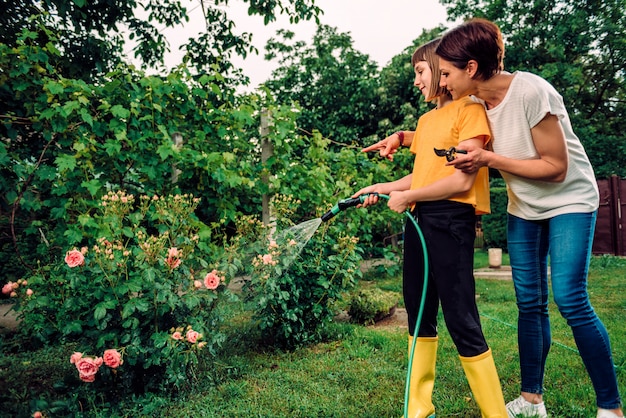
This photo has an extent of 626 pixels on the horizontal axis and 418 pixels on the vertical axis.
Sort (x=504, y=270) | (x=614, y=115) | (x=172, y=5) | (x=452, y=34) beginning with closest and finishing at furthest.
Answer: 1. (x=452, y=34)
2. (x=172, y=5)
3. (x=504, y=270)
4. (x=614, y=115)

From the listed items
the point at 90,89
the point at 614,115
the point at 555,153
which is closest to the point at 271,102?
the point at 90,89

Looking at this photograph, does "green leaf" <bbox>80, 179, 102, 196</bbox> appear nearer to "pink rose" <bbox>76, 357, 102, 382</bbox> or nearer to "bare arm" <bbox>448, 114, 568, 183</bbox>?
"pink rose" <bbox>76, 357, 102, 382</bbox>

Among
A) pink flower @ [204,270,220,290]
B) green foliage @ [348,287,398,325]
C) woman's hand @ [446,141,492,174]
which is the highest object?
woman's hand @ [446,141,492,174]

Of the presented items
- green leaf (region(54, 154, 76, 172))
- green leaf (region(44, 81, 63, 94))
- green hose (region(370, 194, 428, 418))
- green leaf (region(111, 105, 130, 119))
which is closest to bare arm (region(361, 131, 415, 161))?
green hose (region(370, 194, 428, 418))

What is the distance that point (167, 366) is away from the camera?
8.00ft

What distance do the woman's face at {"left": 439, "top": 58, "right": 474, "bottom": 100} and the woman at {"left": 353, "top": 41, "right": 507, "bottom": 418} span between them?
0.07 m

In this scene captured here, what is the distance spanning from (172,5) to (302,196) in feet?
11.1

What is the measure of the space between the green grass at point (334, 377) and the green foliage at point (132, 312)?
20 centimetres

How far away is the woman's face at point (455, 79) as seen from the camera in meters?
1.74

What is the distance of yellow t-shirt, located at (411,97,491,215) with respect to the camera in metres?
1.76

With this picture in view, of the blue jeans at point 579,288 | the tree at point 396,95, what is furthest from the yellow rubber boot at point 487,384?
the tree at point 396,95

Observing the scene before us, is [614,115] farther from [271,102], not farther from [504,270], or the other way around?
[271,102]

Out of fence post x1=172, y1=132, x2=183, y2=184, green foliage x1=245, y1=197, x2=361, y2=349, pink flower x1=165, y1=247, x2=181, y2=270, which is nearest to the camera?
pink flower x1=165, y1=247, x2=181, y2=270

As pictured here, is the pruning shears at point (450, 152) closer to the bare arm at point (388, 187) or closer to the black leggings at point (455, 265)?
the black leggings at point (455, 265)
